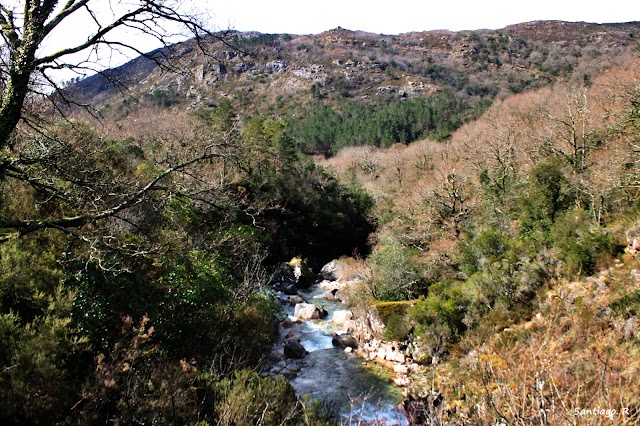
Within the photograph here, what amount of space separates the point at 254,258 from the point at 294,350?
139 inches

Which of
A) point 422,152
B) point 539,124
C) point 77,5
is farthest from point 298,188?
point 77,5

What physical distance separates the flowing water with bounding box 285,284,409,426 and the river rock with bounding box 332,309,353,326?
99 centimetres

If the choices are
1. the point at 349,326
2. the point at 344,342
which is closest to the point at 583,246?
the point at 344,342

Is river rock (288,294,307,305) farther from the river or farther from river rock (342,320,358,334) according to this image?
river rock (342,320,358,334)

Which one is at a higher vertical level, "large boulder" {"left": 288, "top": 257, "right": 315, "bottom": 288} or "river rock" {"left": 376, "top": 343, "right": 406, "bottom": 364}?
"river rock" {"left": 376, "top": 343, "right": 406, "bottom": 364}

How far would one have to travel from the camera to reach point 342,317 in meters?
17.8

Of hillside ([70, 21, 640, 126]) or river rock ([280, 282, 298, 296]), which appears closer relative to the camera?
river rock ([280, 282, 298, 296])

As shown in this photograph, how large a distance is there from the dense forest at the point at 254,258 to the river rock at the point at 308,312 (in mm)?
2053

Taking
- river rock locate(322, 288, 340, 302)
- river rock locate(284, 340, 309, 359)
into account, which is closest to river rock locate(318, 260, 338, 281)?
river rock locate(322, 288, 340, 302)

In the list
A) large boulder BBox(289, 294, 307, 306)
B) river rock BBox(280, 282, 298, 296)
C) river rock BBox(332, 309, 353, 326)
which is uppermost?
river rock BBox(332, 309, 353, 326)

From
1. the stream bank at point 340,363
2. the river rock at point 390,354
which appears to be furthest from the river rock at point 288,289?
the river rock at point 390,354

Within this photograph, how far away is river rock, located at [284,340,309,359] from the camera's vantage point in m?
13.7

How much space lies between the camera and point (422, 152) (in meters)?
41.3

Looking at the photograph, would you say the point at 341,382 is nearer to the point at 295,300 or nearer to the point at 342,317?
the point at 342,317
